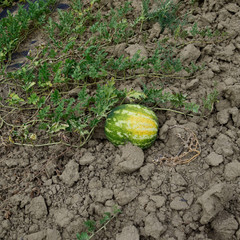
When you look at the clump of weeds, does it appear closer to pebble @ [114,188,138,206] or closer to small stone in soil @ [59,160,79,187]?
small stone in soil @ [59,160,79,187]

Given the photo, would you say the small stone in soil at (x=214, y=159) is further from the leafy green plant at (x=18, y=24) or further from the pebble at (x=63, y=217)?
the leafy green plant at (x=18, y=24)

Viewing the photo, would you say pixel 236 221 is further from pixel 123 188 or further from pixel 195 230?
pixel 123 188

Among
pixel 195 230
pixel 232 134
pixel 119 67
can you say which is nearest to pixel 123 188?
pixel 195 230

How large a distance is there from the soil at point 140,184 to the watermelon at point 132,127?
0.35ft

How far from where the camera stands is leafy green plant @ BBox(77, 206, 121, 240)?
235 centimetres

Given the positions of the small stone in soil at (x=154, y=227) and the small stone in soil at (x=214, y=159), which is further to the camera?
the small stone in soil at (x=214, y=159)

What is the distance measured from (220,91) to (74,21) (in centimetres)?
276

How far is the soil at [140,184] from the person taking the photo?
242 cm

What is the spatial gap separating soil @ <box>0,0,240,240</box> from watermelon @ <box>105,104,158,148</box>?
108 millimetres

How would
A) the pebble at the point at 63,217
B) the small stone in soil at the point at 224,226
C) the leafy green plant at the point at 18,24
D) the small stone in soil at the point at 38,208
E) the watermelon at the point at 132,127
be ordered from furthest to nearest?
the leafy green plant at the point at 18,24
the watermelon at the point at 132,127
the small stone in soil at the point at 38,208
the pebble at the point at 63,217
the small stone in soil at the point at 224,226

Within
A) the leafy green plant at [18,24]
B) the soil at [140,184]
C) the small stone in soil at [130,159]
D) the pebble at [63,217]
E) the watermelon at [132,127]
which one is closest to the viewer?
the soil at [140,184]

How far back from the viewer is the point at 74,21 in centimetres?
459

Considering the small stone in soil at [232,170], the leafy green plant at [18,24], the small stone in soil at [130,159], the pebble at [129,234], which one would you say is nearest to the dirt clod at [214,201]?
the small stone in soil at [232,170]

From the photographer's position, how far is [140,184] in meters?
2.75
